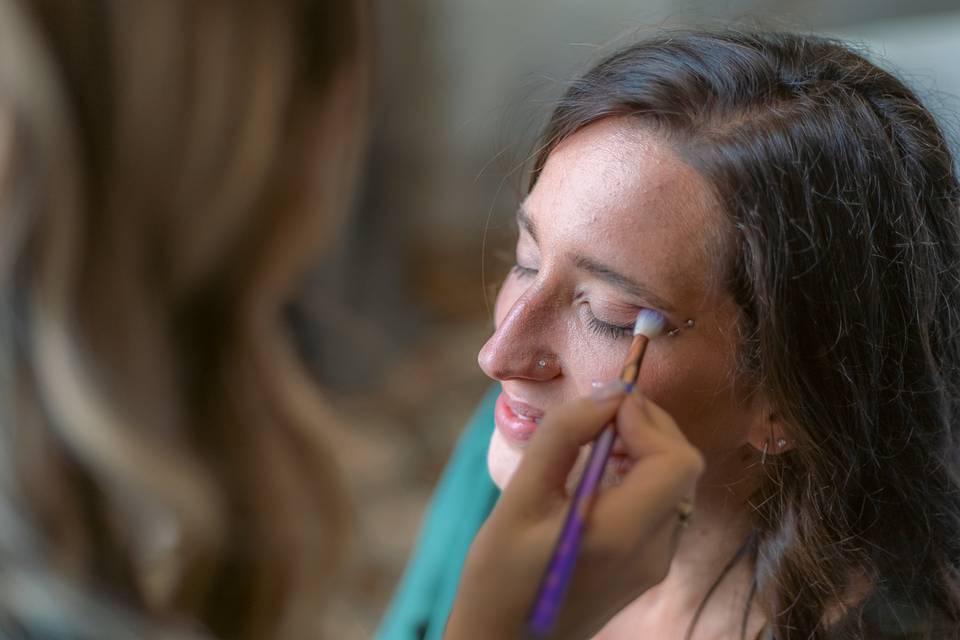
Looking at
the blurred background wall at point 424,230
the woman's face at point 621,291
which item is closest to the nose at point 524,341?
the woman's face at point 621,291

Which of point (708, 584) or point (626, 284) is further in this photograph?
point (708, 584)

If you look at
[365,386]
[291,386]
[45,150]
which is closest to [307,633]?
[291,386]

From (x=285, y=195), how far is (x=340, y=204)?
0.09 metres

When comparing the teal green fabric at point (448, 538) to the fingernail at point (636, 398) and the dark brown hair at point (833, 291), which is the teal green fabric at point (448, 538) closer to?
the dark brown hair at point (833, 291)

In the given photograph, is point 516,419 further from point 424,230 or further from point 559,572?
point 424,230

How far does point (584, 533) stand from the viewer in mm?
500

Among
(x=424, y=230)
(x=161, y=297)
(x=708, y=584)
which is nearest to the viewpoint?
(x=708, y=584)

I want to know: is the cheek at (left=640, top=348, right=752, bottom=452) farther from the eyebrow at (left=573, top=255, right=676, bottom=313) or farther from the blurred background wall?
the blurred background wall

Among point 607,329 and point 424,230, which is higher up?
point 607,329

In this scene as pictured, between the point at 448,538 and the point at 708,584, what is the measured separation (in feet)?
0.94

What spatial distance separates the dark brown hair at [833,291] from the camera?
0.65 meters

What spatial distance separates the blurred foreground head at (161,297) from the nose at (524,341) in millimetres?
374

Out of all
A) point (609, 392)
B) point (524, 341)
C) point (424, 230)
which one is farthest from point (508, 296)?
point (424, 230)

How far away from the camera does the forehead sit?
2.08 ft
